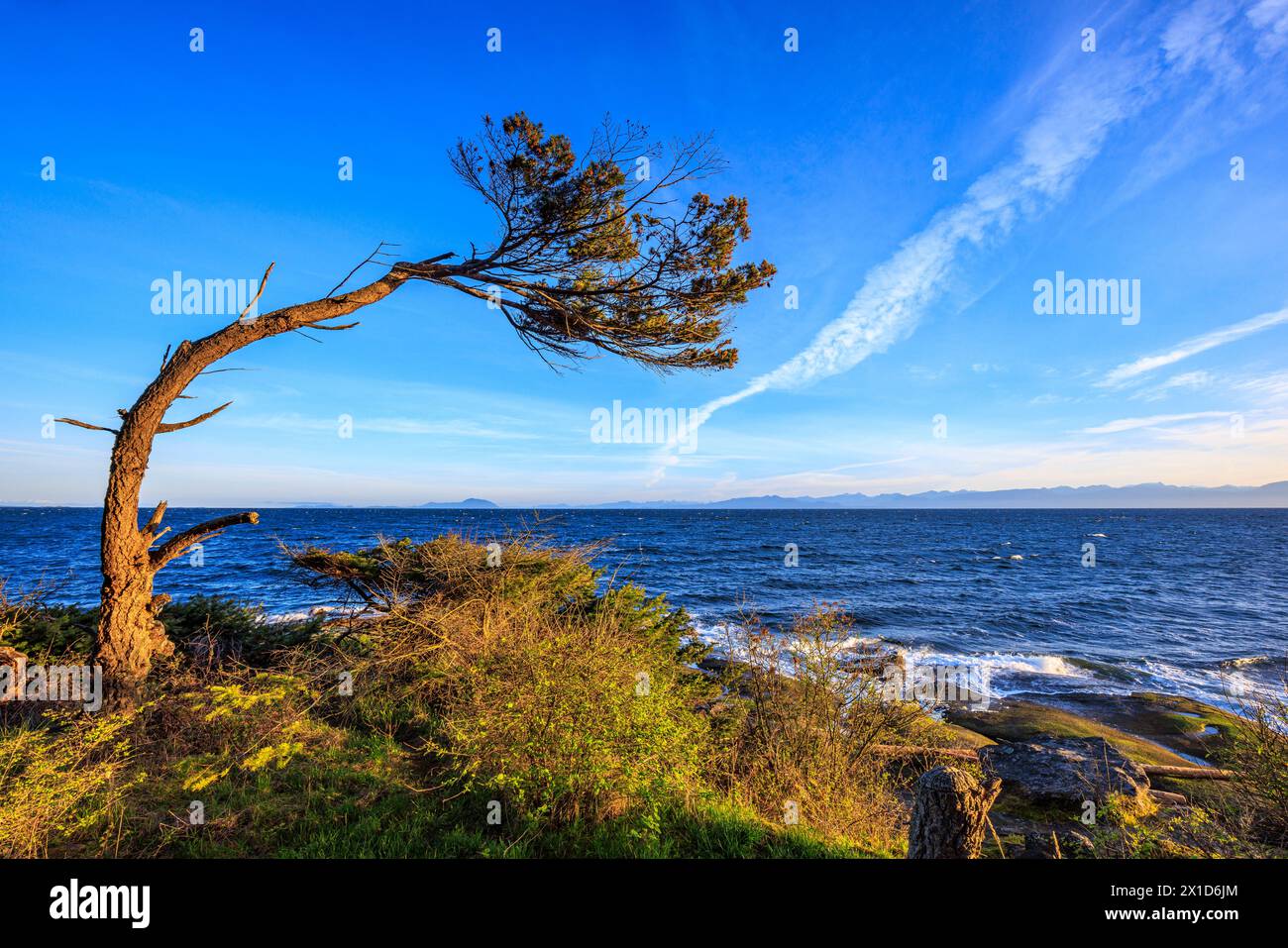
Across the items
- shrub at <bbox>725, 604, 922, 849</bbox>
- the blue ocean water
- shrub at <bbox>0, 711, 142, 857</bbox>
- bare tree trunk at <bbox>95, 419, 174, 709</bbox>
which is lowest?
the blue ocean water

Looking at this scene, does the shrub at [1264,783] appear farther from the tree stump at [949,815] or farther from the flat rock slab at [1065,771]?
the flat rock slab at [1065,771]

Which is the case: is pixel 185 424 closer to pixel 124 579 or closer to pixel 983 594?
pixel 124 579

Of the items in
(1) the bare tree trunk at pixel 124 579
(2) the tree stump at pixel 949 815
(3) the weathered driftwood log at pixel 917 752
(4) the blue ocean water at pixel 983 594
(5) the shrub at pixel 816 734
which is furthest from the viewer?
(4) the blue ocean water at pixel 983 594

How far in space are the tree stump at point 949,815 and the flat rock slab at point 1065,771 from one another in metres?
6.75

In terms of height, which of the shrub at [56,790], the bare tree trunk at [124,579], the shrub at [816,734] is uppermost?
the bare tree trunk at [124,579]

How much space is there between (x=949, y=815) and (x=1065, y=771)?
26.7ft

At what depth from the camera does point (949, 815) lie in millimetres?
4152

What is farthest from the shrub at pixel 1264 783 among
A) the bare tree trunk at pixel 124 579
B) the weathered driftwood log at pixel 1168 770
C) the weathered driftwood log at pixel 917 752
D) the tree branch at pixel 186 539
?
the bare tree trunk at pixel 124 579

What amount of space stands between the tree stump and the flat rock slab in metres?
6.75

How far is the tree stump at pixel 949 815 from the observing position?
411 cm

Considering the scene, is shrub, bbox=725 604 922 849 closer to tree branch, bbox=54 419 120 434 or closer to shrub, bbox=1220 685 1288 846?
shrub, bbox=1220 685 1288 846

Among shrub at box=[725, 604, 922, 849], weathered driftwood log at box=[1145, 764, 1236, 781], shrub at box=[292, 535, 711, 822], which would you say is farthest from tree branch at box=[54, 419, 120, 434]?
weathered driftwood log at box=[1145, 764, 1236, 781]

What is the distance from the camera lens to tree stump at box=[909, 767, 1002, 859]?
4.11 m

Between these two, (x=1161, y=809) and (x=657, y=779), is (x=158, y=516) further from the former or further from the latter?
(x=1161, y=809)
